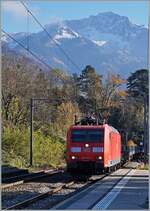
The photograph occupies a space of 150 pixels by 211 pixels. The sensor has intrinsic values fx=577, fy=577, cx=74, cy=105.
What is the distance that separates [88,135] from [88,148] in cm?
75

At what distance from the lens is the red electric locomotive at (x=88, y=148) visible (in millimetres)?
29438

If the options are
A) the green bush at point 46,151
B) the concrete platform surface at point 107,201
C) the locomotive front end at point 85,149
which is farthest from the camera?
the green bush at point 46,151

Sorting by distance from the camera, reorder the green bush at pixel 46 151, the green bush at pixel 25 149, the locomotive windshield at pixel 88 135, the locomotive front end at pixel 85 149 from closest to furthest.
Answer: the locomotive front end at pixel 85 149 < the locomotive windshield at pixel 88 135 < the green bush at pixel 25 149 < the green bush at pixel 46 151

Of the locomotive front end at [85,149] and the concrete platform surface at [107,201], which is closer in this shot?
the concrete platform surface at [107,201]

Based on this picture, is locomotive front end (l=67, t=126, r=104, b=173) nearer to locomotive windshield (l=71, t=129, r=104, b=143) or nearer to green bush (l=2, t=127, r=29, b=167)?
locomotive windshield (l=71, t=129, r=104, b=143)

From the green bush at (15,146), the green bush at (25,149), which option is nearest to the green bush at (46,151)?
the green bush at (25,149)

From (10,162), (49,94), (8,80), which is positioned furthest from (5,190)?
(49,94)

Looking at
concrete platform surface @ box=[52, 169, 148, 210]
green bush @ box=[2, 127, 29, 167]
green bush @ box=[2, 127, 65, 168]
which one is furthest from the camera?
green bush @ box=[2, 127, 65, 168]

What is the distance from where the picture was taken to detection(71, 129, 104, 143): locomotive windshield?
1179 inches

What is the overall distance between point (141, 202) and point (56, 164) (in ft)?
106

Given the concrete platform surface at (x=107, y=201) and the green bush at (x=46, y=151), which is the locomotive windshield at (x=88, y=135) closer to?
the concrete platform surface at (x=107, y=201)

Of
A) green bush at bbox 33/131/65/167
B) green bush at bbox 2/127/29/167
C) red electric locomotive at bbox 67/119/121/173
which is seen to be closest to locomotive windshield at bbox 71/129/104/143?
red electric locomotive at bbox 67/119/121/173

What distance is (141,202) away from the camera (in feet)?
55.7

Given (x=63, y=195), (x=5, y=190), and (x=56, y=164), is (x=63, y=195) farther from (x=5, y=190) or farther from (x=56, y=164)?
(x=56, y=164)
